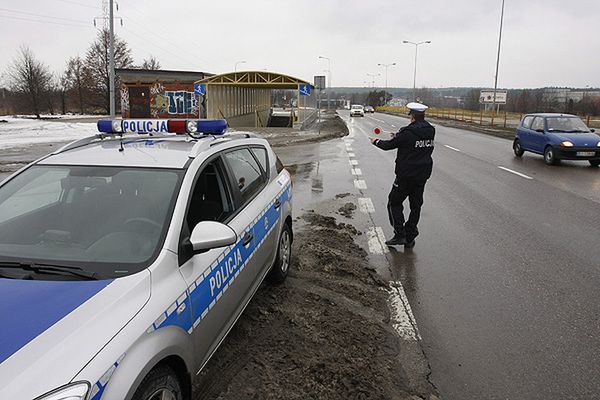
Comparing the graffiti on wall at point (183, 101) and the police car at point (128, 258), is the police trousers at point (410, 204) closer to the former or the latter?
the police car at point (128, 258)

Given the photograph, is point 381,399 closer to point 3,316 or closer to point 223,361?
point 223,361

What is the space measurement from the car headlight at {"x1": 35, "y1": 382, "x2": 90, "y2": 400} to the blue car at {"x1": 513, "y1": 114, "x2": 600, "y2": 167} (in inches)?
609

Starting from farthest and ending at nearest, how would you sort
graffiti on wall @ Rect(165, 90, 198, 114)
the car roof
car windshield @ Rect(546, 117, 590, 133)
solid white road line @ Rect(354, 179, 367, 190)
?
graffiti on wall @ Rect(165, 90, 198, 114)
car windshield @ Rect(546, 117, 590, 133)
solid white road line @ Rect(354, 179, 367, 190)
the car roof

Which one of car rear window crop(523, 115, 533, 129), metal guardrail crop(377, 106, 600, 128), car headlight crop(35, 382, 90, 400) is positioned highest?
metal guardrail crop(377, 106, 600, 128)

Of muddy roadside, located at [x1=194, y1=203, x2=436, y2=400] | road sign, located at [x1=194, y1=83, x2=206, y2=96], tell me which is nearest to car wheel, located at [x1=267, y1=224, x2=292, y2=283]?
muddy roadside, located at [x1=194, y1=203, x2=436, y2=400]

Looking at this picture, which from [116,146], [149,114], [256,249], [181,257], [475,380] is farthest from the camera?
[149,114]

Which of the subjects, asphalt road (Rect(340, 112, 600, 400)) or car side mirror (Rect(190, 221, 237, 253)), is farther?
asphalt road (Rect(340, 112, 600, 400))

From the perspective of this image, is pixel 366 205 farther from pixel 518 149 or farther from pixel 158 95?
pixel 158 95

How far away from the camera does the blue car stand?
14.3m

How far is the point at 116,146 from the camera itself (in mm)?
3594

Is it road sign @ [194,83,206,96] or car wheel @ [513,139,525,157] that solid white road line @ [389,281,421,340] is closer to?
car wheel @ [513,139,525,157]

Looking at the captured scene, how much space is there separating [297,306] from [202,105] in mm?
28479

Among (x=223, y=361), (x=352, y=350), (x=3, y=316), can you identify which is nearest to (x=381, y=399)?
(x=352, y=350)

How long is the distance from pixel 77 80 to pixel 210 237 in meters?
70.8
